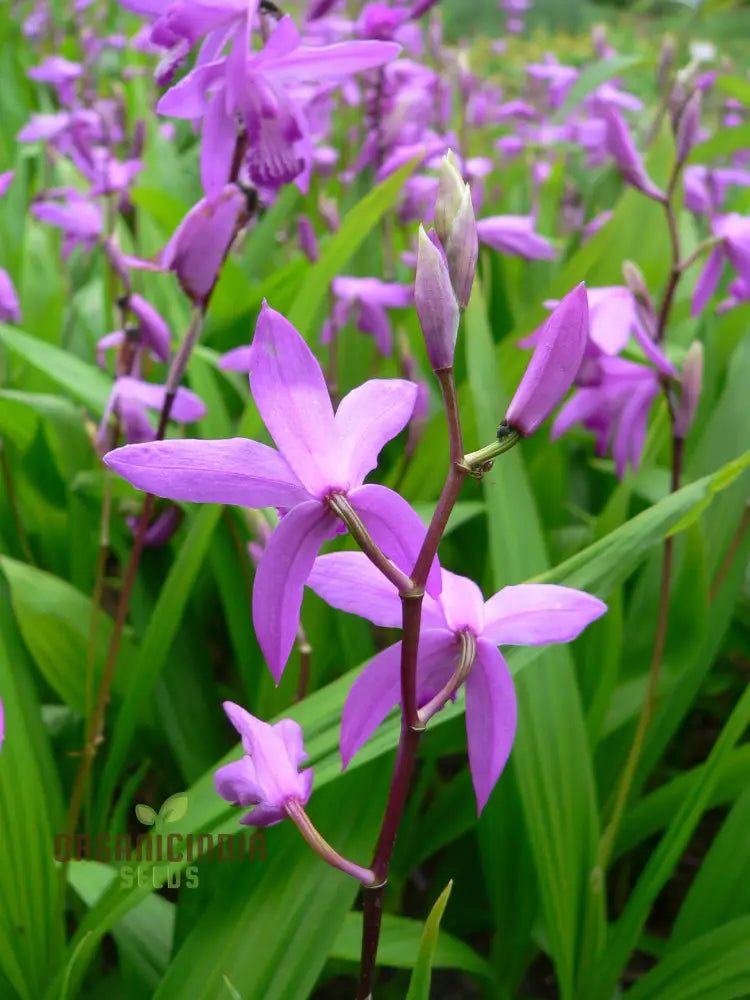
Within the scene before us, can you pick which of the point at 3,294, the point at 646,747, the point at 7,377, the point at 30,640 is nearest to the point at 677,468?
the point at 646,747

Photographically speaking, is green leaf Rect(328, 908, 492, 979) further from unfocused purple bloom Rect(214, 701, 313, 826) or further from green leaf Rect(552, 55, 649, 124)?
green leaf Rect(552, 55, 649, 124)

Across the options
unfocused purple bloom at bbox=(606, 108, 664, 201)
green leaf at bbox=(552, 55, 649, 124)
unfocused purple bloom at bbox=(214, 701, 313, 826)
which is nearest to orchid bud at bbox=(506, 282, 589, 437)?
unfocused purple bloom at bbox=(214, 701, 313, 826)

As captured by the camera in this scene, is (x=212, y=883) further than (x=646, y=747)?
No

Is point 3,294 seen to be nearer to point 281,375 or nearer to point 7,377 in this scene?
point 7,377

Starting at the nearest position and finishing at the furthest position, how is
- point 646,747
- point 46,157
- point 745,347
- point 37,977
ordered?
point 37,977 < point 646,747 < point 745,347 < point 46,157

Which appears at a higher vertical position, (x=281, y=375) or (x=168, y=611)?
(x=281, y=375)

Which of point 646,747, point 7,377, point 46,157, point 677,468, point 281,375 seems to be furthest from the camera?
point 46,157

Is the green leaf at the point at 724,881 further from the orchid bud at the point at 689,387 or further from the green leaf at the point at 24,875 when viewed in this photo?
the green leaf at the point at 24,875

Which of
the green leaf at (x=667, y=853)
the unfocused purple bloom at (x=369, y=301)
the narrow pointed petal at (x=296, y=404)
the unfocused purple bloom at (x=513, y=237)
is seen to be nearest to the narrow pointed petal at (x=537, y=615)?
the narrow pointed petal at (x=296, y=404)
